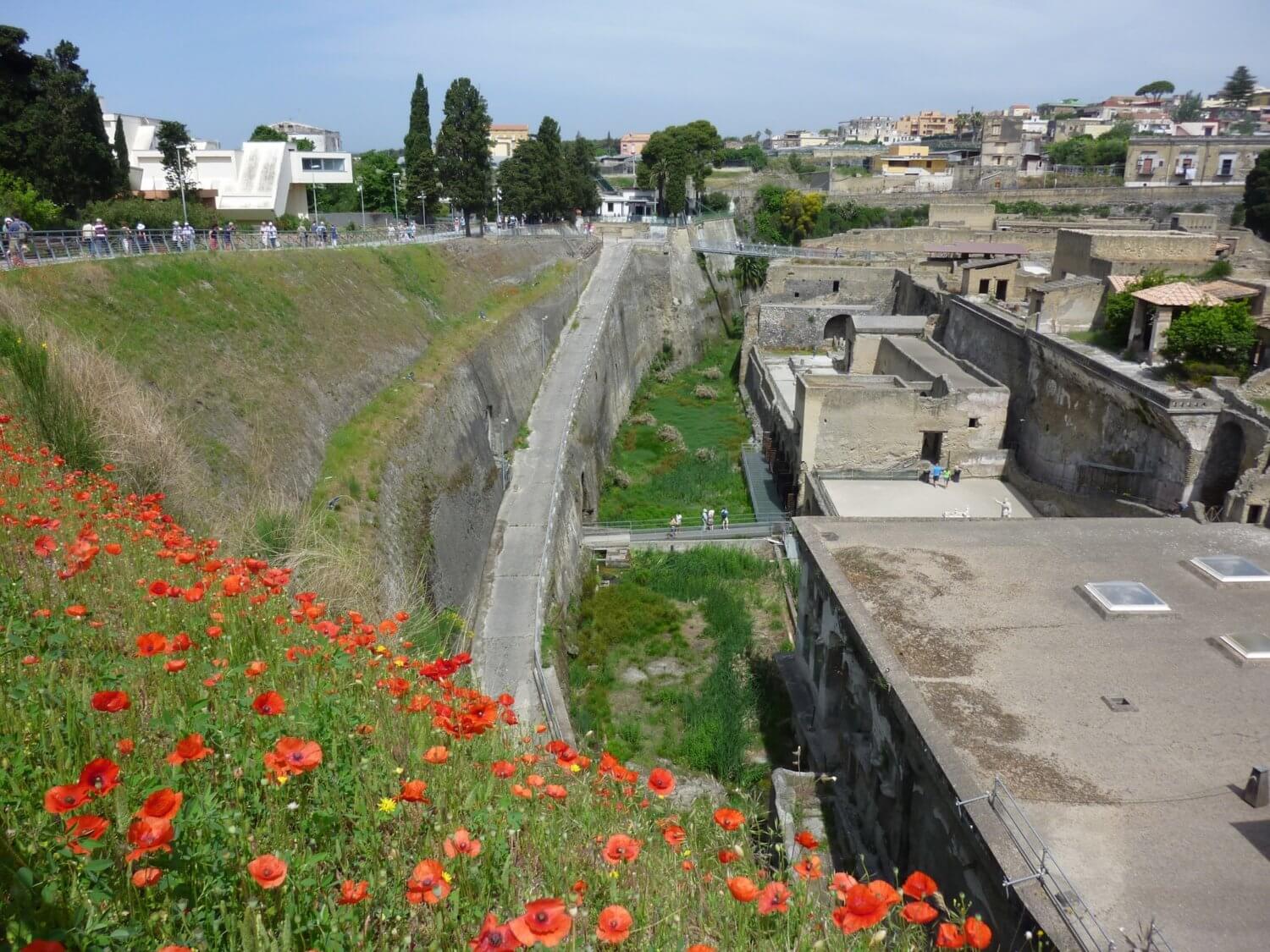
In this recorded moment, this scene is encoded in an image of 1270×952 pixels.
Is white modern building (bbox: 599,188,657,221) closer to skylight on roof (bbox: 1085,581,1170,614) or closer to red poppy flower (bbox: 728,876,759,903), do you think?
skylight on roof (bbox: 1085,581,1170,614)

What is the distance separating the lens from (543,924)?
288 cm

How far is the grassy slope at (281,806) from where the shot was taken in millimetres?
2979

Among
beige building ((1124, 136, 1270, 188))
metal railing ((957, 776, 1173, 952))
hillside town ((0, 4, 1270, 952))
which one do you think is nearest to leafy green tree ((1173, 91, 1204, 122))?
beige building ((1124, 136, 1270, 188))

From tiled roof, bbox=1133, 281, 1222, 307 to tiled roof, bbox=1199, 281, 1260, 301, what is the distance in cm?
27

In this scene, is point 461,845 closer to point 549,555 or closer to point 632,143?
point 549,555

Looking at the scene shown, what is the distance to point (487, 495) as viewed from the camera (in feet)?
59.3

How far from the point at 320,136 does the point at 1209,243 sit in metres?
82.0

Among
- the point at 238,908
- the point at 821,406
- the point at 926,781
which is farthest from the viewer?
the point at 821,406

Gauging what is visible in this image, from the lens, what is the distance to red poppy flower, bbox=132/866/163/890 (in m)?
2.70

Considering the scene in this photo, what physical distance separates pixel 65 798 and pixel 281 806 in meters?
0.91

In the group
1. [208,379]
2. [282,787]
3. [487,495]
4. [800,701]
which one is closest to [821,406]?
[487,495]

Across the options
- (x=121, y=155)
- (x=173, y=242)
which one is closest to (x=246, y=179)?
(x=121, y=155)

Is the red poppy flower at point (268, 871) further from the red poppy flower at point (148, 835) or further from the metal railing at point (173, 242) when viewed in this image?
the metal railing at point (173, 242)

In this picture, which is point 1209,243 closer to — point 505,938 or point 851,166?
point 505,938
